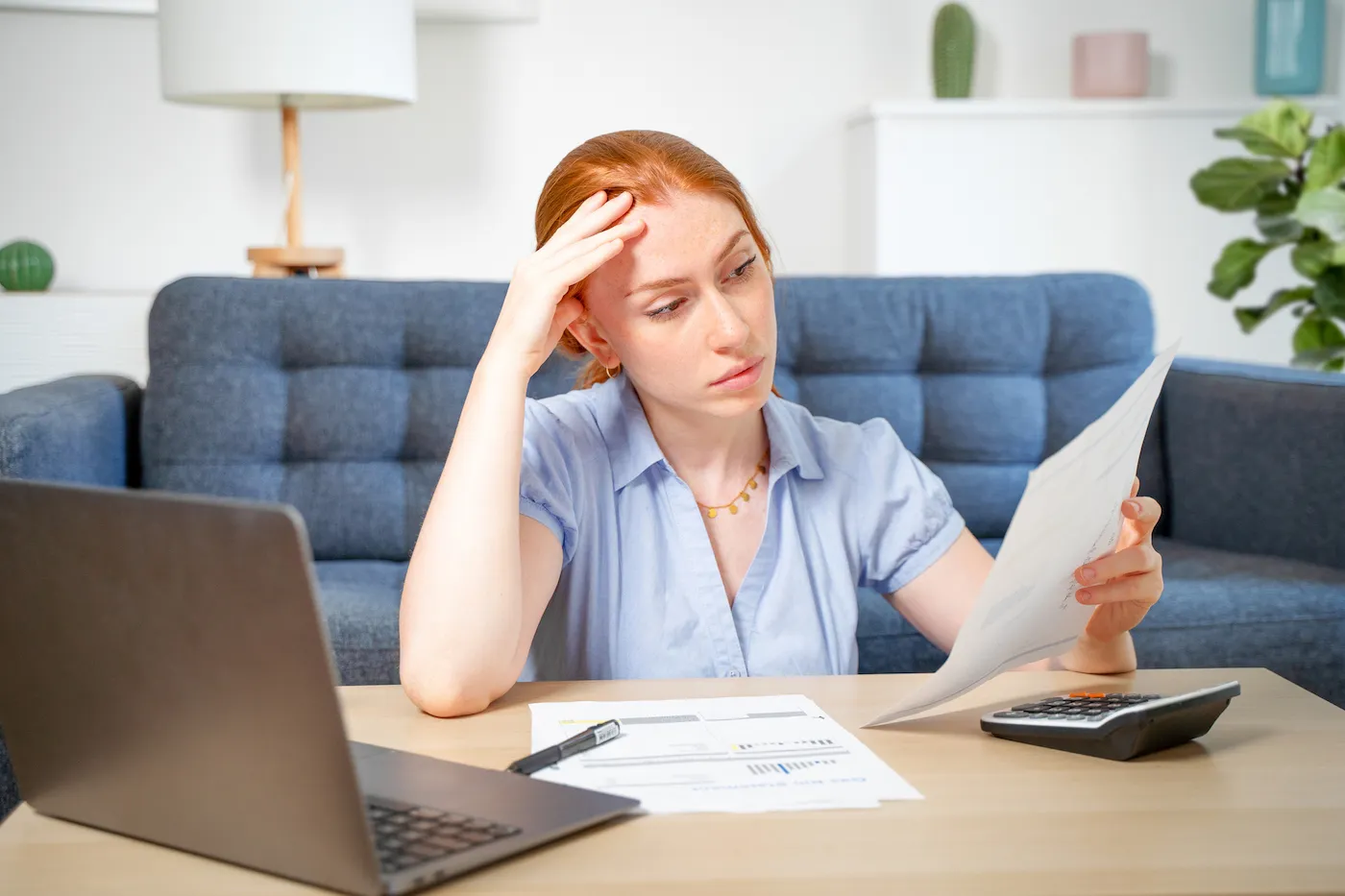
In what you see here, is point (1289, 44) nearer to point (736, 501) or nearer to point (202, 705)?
point (736, 501)

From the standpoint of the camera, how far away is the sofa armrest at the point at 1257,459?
6.82 ft

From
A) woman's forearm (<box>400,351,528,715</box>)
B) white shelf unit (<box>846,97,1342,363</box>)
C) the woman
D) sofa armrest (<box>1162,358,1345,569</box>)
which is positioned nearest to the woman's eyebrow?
the woman

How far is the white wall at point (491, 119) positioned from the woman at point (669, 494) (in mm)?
1821

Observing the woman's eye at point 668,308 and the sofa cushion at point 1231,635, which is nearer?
the woman's eye at point 668,308

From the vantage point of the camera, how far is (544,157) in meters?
3.27

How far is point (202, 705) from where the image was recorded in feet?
1.92

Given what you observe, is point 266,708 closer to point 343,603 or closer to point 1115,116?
point 343,603

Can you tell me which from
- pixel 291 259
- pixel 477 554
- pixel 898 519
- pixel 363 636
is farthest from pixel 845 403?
pixel 477 554

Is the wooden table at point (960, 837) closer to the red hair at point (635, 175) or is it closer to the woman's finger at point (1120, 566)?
the woman's finger at point (1120, 566)

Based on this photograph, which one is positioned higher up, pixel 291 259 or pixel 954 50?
pixel 954 50

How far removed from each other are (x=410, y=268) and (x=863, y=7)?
125cm

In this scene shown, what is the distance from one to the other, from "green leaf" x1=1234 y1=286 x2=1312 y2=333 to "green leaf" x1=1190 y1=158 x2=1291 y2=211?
198 mm

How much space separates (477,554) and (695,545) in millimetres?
277

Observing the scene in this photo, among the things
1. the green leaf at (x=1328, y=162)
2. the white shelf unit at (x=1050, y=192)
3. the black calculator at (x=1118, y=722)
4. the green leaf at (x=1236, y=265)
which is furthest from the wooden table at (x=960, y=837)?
the white shelf unit at (x=1050, y=192)
